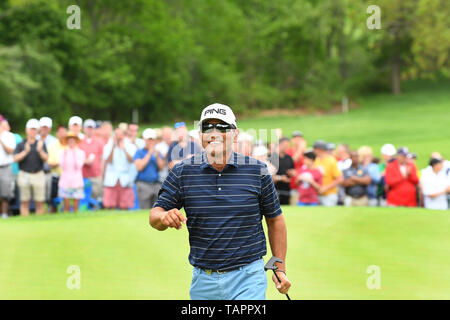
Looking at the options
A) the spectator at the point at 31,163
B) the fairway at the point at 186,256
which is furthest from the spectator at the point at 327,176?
the spectator at the point at 31,163

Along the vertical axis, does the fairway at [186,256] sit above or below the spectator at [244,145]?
below

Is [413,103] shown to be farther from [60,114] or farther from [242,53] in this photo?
[60,114]

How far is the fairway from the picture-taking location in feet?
26.1

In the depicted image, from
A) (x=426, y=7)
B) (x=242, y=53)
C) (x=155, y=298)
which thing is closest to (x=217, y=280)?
(x=155, y=298)

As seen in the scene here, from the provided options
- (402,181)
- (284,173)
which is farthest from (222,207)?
(402,181)

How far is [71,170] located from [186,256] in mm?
4585

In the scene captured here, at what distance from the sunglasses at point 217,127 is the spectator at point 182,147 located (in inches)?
312

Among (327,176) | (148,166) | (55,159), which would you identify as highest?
(55,159)

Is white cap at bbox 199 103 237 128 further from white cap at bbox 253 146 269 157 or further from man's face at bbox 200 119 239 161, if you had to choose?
white cap at bbox 253 146 269 157

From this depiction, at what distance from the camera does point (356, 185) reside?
1340 cm

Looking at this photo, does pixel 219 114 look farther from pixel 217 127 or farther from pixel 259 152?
pixel 259 152

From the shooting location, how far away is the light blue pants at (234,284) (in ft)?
14.6

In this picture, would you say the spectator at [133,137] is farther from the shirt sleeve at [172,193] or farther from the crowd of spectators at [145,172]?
the shirt sleeve at [172,193]

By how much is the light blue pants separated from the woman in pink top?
28.6 feet
